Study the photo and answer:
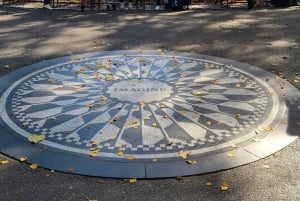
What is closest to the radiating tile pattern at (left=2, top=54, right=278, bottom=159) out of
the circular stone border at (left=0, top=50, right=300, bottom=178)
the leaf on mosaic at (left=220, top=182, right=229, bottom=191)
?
the circular stone border at (left=0, top=50, right=300, bottom=178)

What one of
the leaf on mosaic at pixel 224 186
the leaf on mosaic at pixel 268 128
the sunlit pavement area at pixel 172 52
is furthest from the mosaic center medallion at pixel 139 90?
the leaf on mosaic at pixel 224 186

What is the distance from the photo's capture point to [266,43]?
11.5 metres

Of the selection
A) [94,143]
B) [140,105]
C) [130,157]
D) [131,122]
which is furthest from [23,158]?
[140,105]

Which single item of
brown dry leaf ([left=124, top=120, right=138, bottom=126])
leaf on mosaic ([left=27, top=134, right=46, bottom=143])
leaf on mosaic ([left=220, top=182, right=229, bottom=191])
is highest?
brown dry leaf ([left=124, top=120, right=138, bottom=126])

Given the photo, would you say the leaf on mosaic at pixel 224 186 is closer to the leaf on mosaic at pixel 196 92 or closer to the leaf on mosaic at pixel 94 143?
the leaf on mosaic at pixel 94 143

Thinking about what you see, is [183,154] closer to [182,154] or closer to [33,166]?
[182,154]

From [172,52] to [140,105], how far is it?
353 cm

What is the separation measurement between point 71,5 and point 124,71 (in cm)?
963

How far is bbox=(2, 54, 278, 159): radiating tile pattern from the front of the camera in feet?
19.9

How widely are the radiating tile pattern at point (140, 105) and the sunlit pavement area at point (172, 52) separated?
18cm

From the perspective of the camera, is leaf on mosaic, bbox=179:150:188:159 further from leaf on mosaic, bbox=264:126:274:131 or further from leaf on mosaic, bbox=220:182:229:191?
leaf on mosaic, bbox=264:126:274:131

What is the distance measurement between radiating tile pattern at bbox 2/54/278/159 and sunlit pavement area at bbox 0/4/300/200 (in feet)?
0.58

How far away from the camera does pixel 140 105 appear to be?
7.23m

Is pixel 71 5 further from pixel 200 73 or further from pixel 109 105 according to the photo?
pixel 109 105
